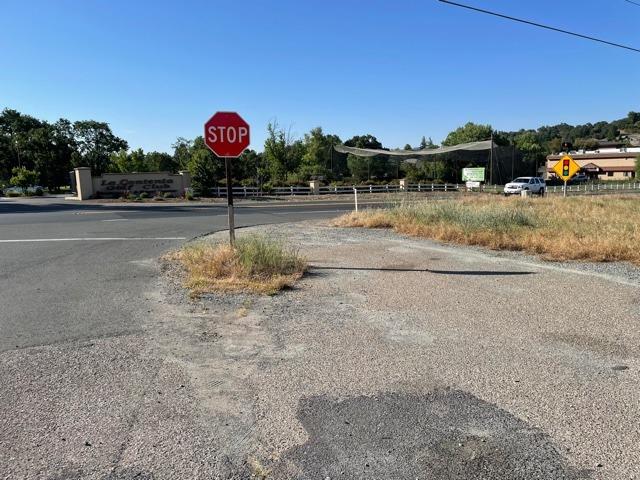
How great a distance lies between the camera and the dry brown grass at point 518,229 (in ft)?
34.8

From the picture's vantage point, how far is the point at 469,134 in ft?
350

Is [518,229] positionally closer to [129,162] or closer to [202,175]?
[202,175]

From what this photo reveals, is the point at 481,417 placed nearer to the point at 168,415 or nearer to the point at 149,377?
the point at 168,415

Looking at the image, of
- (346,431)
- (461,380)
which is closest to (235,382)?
(346,431)

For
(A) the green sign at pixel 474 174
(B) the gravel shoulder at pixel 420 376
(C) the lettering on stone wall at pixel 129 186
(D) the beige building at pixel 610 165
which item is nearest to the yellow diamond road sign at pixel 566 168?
(B) the gravel shoulder at pixel 420 376

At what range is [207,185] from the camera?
43.6 meters

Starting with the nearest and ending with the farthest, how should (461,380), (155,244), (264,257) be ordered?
(461,380) < (264,257) < (155,244)

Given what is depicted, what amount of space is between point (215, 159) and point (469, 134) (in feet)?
222

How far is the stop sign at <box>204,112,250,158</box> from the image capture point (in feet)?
31.0

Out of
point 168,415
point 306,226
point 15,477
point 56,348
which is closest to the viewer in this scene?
point 15,477

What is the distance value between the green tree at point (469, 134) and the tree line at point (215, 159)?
0.21 m

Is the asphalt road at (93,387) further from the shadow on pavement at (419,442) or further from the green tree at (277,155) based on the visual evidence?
the green tree at (277,155)

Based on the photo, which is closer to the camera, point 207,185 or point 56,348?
point 56,348

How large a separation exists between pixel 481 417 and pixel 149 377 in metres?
2.76
